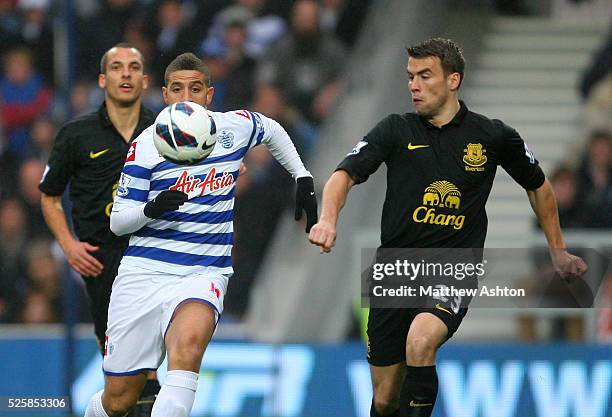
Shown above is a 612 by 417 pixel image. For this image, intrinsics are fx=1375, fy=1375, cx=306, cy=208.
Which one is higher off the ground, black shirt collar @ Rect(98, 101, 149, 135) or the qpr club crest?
black shirt collar @ Rect(98, 101, 149, 135)

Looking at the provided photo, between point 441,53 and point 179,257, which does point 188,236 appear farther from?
point 441,53

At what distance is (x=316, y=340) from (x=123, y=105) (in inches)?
152

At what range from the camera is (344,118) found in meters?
12.1

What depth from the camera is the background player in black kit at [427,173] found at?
693 cm

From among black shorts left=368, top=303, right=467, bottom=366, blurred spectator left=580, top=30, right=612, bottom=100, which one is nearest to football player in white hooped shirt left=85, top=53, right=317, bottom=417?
black shorts left=368, top=303, right=467, bottom=366

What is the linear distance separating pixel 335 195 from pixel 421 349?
2.81 feet

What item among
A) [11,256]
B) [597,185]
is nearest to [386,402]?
[597,185]

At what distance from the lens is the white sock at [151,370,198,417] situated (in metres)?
6.38

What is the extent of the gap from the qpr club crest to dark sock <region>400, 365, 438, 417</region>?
1.42 metres

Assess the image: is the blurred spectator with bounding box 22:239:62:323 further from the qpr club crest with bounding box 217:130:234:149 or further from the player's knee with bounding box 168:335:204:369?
the player's knee with bounding box 168:335:204:369

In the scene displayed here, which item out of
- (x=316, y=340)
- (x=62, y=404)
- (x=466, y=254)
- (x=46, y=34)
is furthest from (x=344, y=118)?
(x=466, y=254)

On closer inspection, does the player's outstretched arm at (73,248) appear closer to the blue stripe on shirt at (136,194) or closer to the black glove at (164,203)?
the blue stripe on shirt at (136,194)

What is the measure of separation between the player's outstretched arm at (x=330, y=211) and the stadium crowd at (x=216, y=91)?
4.42 m

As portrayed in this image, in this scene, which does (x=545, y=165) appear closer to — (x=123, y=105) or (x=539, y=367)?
(x=539, y=367)
